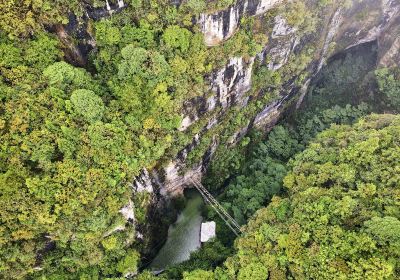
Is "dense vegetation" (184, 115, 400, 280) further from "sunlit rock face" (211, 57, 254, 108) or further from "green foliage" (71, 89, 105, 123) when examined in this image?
"green foliage" (71, 89, 105, 123)

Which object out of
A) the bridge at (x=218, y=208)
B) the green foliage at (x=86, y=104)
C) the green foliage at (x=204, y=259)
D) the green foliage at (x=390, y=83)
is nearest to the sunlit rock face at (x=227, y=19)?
the green foliage at (x=86, y=104)

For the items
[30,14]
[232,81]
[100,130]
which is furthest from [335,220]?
[30,14]

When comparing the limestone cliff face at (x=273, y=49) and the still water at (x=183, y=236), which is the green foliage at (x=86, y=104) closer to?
the limestone cliff face at (x=273, y=49)

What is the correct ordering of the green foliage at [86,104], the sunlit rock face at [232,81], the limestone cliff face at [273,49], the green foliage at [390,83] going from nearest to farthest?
the green foliage at [86,104]
the limestone cliff face at [273,49]
the sunlit rock face at [232,81]
the green foliage at [390,83]

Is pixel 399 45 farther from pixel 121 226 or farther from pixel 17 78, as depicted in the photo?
pixel 17 78

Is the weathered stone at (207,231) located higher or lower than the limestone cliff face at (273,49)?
lower

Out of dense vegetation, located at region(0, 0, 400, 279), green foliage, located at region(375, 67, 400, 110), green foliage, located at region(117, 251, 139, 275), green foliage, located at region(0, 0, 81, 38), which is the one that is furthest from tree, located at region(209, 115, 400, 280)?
green foliage, located at region(0, 0, 81, 38)
